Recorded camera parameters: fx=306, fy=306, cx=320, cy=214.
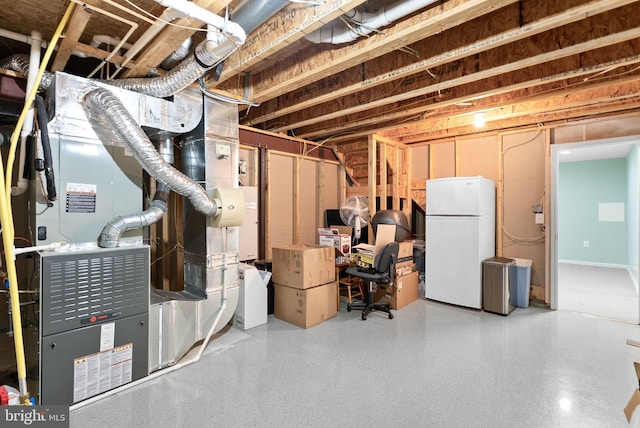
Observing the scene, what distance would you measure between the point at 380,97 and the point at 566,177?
20.8 feet

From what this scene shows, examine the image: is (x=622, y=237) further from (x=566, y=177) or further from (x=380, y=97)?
(x=380, y=97)

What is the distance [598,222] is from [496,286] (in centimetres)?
487

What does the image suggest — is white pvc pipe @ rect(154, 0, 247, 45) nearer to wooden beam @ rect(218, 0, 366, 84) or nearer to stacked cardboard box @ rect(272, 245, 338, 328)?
wooden beam @ rect(218, 0, 366, 84)

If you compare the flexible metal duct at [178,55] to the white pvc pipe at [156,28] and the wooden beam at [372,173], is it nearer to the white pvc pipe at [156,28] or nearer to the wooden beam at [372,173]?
the white pvc pipe at [156,28]

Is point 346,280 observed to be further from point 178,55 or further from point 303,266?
point 178,55

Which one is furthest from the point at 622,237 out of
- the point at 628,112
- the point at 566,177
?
the point at 628,112

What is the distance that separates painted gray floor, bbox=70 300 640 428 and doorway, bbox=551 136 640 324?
2546mm

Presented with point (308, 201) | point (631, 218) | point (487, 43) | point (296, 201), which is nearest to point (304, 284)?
point (296, 201)

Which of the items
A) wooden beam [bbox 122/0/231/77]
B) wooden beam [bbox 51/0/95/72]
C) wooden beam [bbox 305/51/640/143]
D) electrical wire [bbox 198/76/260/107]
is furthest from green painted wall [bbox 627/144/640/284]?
wooden beam [bbox 51/0/95/72]

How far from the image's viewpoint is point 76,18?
6.05ft

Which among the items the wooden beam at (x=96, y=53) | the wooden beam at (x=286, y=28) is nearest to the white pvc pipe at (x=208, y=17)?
the wooden beam at (x=286, y=28)

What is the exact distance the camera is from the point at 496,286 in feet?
12.7

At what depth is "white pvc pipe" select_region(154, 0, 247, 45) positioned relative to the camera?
1.58 metres

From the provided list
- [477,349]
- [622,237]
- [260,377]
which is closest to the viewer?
[260,377]
